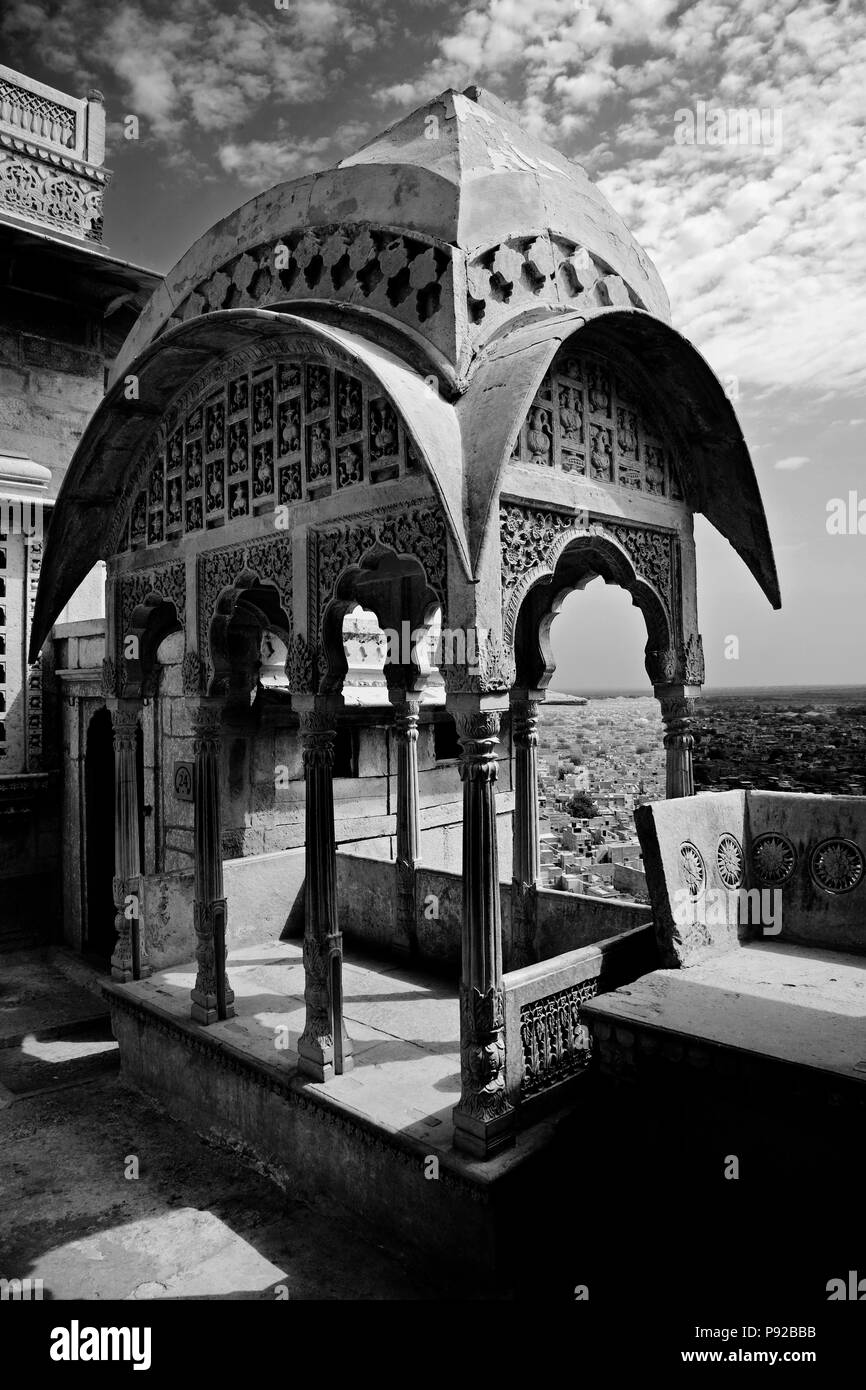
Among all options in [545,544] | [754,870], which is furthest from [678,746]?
[545,544]

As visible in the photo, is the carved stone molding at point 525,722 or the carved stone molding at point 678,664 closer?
the carved stone molding at point 678,664

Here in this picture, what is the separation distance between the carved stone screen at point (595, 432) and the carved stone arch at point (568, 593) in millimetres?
434

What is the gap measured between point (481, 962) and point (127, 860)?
4.37 meters

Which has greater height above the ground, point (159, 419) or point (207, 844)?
point (159, 419)

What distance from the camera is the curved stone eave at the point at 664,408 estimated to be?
4352 mm

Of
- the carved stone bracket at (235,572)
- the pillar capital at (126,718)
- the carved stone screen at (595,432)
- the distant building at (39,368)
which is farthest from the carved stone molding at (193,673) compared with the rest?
the distant building at (39,368)

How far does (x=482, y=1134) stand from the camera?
170 inches

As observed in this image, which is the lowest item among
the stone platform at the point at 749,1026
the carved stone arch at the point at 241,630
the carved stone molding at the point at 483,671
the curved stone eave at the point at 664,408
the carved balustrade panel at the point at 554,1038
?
the carved balustrade panel at the point at 554,1038

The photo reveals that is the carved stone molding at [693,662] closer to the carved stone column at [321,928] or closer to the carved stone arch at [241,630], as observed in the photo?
the carved stone column at [321,928]

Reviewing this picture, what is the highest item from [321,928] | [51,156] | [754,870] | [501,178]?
[51,156]

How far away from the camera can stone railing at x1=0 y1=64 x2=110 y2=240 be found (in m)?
12.0

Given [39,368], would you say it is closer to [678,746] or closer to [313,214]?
[313,214]

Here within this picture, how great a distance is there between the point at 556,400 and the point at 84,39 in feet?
26.8
